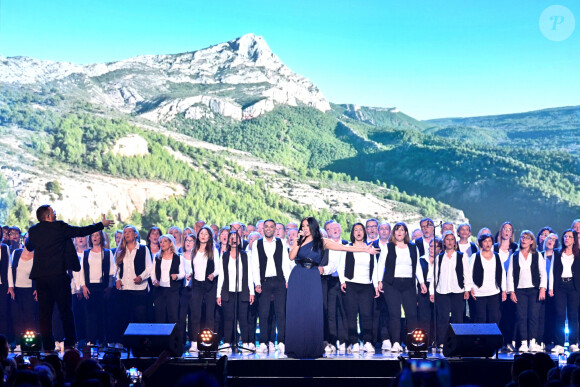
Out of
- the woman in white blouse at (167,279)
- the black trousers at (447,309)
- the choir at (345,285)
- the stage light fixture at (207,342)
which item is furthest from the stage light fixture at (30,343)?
the black trousers at (447,309)

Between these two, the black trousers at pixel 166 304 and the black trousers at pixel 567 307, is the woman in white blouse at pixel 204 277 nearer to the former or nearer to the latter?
the black trousers at pixel 166 304

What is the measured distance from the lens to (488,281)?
963 cm

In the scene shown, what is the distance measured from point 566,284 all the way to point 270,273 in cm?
372

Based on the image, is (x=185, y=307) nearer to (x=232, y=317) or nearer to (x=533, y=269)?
(x=232, y=317)

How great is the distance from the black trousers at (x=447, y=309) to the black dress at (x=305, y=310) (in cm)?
205

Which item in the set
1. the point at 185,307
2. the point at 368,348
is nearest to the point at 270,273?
the point at 185,307

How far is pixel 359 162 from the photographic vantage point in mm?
20031

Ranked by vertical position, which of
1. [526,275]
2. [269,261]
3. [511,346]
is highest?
[269,261]

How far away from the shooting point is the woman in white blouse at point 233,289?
385 inches

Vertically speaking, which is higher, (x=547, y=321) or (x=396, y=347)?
(x=547, y=321)

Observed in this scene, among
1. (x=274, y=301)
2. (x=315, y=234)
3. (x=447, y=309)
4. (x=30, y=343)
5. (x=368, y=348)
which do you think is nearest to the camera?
(x=30, y=343)

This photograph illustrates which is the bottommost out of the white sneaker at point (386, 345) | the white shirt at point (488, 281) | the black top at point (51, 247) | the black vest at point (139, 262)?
the white sneaker at point (386, 345)

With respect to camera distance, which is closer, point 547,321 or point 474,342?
point 474,342

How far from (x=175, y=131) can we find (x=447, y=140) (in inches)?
295
